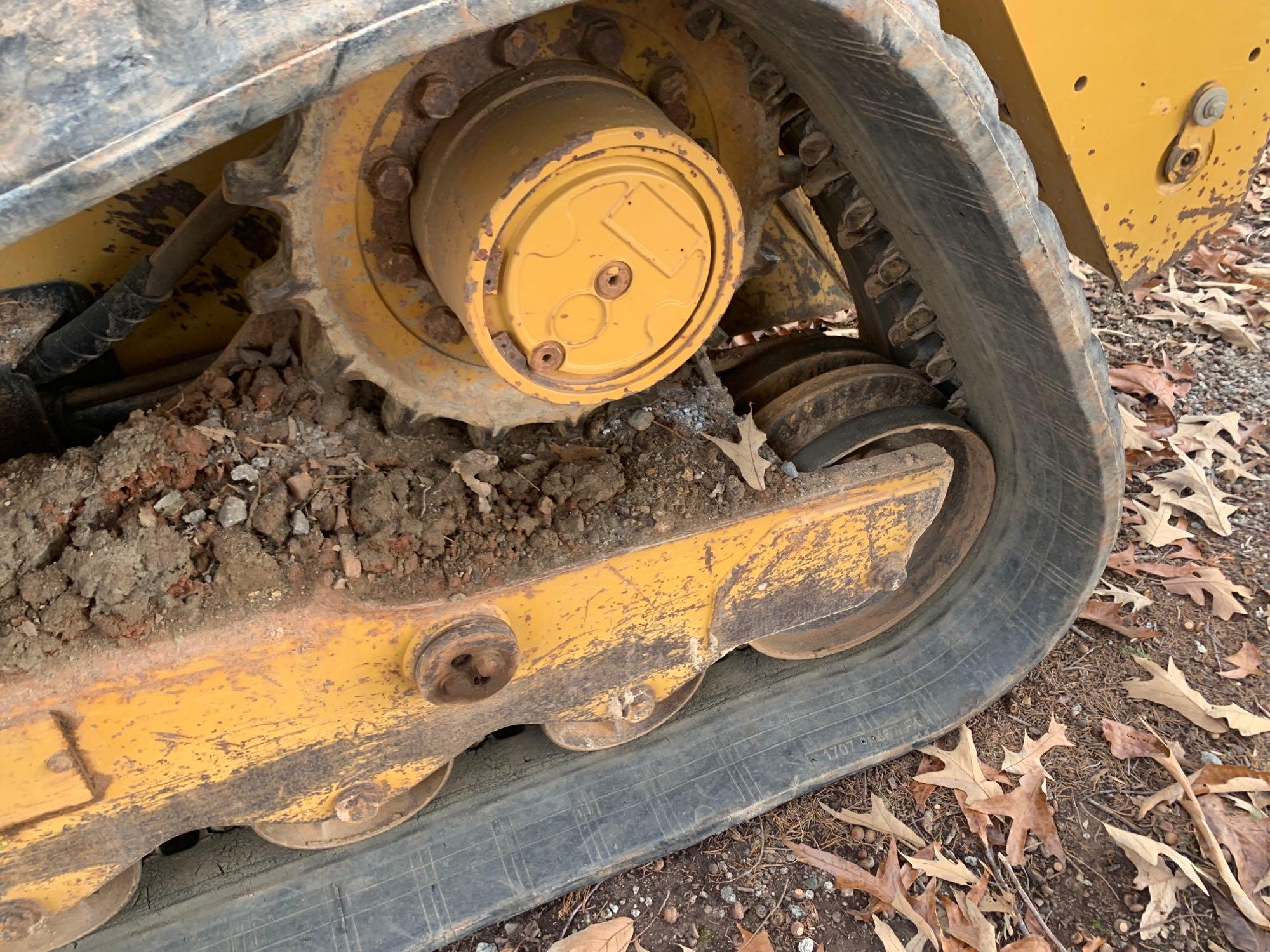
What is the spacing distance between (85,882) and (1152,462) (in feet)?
11.0

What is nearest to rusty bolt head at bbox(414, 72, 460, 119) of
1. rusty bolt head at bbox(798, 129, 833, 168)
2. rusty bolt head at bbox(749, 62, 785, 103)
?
rusty bolt head at bbox(749, 62, 785, 103)

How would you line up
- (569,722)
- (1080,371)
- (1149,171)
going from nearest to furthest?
1. (1080,371)
2. (1149,171)
3. (569,722)

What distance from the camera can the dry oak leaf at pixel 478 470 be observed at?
1566 mm

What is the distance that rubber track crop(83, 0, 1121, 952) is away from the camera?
1219 millimetres

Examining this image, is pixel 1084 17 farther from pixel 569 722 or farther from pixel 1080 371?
pixel 569 722

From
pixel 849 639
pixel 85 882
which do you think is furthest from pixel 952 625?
pixel 85 882

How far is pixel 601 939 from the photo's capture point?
80.2 inches

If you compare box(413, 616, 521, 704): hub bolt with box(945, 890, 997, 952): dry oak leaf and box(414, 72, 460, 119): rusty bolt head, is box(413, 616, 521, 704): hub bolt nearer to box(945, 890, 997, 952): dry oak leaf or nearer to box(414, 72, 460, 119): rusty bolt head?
box(414, 72, 460, 119): rusty bolt head

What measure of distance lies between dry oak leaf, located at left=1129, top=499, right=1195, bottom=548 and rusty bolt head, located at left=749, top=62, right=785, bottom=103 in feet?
7.25

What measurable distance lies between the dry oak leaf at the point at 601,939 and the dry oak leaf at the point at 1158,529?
2.05 meters

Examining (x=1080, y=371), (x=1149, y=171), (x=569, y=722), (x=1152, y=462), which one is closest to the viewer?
(x=1080, y=371)

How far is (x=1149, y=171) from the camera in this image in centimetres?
180

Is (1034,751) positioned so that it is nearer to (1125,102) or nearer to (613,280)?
(1125,102)

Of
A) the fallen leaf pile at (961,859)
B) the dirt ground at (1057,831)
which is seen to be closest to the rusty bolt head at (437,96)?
the dirt ground at (1057,831)
